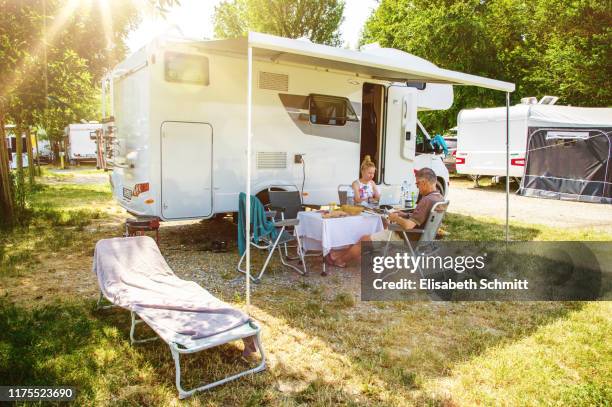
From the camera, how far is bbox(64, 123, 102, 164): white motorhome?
23688mm

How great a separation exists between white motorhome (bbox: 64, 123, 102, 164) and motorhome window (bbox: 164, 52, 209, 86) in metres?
20.1

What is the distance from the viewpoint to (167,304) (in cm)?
331

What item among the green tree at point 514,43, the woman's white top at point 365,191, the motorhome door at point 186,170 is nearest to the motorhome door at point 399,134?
the woman's white top at point 365,191

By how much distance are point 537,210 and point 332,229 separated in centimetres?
754

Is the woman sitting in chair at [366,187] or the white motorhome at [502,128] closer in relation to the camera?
the woman sitting in chair at [366,187]

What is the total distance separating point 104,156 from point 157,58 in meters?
2.50

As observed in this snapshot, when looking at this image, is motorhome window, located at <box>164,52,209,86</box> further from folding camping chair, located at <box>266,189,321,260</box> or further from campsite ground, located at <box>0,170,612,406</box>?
campsite ground, located at <box>0,170,612,406</box>

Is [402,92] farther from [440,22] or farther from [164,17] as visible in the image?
[440,22]

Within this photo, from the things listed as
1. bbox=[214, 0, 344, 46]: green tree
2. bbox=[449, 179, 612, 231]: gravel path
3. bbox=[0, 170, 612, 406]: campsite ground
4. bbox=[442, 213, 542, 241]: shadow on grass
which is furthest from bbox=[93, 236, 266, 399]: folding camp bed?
bbox=[214, 0, 344, 46]: green tree

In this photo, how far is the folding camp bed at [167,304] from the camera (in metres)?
2.92

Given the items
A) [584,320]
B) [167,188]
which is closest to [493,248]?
[584,320]

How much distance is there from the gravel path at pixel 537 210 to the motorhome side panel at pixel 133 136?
704 cm

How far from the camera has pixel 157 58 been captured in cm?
558
